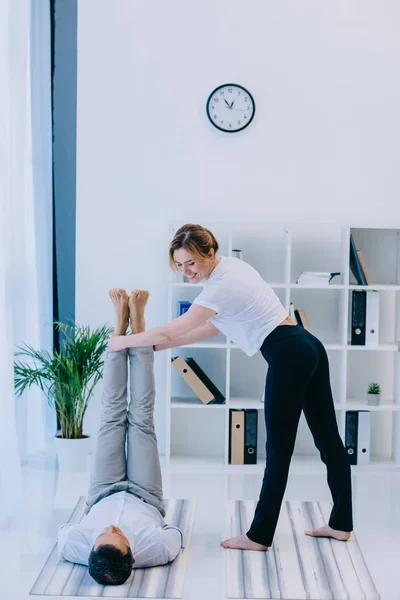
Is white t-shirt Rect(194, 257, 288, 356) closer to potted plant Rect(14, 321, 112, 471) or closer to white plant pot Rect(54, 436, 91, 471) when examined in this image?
potted plant Rect(14, 321, 112, 471)

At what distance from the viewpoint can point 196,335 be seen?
130 inches

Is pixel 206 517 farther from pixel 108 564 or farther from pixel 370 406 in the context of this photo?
pixel 370 406

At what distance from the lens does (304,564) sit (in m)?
2.84

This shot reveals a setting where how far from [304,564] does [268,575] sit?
178mm

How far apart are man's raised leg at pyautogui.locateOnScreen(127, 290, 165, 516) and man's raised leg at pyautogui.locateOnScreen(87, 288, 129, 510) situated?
0.03 metres

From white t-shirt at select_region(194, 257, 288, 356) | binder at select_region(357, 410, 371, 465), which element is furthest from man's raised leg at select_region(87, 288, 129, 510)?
binder at select_region(357, 410, 371, 465)

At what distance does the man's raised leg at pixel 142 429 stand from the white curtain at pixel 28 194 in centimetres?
70

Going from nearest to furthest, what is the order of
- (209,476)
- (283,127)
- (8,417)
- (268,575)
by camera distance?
(268,575), (8,417), (209,476), (283,127)

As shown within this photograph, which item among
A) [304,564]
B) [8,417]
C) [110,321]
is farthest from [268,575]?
[110,321]

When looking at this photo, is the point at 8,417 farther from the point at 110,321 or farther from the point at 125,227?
the point at 125,227

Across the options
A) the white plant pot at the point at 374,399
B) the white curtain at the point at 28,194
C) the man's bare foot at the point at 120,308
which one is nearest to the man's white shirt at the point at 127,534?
the man's bare foot at the point at 120,308

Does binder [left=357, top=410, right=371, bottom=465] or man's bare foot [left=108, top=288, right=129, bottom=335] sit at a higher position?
man's bare foot [left=108, top=288, right=129, bottom=335]

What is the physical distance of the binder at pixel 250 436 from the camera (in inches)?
173

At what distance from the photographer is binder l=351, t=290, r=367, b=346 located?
14.3 feet
